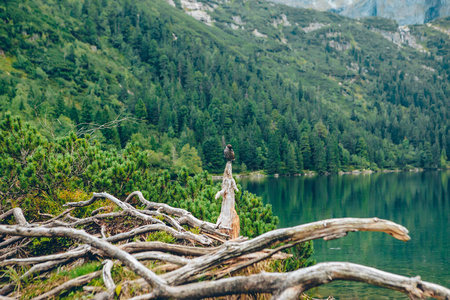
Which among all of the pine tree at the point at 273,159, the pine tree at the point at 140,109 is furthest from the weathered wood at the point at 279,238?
the pine tree at the point at 140,109

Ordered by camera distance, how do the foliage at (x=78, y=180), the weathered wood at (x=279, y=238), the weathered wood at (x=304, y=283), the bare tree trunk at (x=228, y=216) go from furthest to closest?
the foliage at (x=78, y=180) < the bare tree trunk at (x=228, y=216) < the weathered wood at (x=279, y=238) < the weathered wood at (x=304, y=283)

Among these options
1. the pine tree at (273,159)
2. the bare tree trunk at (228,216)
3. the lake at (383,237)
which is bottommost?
the pine tree at (273,159)

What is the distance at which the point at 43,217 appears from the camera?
9.36 metres

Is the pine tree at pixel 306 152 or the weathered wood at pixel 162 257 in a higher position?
the weathered wood at pixel 162 257

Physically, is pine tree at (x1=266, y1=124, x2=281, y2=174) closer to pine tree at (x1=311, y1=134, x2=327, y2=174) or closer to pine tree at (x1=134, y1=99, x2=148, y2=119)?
pine tree at (x1=311, y1=134, x2=327, y2=174)

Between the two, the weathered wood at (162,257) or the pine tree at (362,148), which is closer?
the weathered wood at (162,257)

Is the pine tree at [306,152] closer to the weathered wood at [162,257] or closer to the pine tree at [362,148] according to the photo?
the pine tree at [362,148]

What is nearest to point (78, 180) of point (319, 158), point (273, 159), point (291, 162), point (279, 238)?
point (279, 238)

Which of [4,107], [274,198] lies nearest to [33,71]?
[4,107]

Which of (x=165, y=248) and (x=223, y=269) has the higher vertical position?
(x=223, y=269)

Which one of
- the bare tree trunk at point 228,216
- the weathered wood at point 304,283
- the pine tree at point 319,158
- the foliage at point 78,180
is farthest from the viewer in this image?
the pine tree at point 319,158

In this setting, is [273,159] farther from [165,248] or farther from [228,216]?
[165,248]

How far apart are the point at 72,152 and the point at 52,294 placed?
10202 mm

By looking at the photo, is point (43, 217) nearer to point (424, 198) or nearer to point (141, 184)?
point (141, 184)
